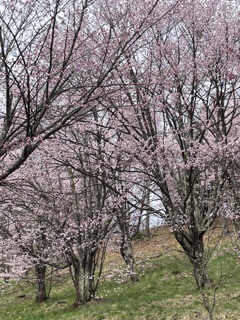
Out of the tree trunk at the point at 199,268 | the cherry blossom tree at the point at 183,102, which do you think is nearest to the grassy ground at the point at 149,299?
the tree trunk at the point at 199,268

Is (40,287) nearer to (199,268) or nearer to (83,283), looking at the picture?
(83,283)

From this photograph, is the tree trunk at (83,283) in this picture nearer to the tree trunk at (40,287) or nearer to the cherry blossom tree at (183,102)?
the tree trunk at (40,287)

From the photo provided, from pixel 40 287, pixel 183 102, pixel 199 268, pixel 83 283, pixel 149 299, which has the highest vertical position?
pixel 183 102

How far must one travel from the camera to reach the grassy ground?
948cm

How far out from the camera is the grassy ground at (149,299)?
948 centimetres

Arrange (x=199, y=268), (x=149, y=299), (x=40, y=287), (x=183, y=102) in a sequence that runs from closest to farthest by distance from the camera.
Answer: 1. (x=199, y=268)
2. (x=183, y=102)
3. (x=149, y=299)
4. (x=40, y=287)

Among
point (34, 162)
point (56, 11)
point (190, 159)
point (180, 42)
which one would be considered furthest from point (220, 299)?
point (56, 11)

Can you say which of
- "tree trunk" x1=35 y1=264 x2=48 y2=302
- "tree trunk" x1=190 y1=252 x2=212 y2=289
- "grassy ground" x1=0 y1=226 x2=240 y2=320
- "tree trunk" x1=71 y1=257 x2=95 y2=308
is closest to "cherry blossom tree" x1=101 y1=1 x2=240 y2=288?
"tree trunk" x1=190 y1=252 x2=212 y2=289

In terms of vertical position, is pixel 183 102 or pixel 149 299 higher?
pixel 183 102

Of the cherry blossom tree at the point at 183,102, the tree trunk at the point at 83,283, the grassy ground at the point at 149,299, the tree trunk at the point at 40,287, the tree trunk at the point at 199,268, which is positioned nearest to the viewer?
the tree trunk at the point at 199,268

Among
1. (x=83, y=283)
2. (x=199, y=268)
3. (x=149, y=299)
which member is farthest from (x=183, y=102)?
(x=83, y=283)

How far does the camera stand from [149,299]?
38.5 feet

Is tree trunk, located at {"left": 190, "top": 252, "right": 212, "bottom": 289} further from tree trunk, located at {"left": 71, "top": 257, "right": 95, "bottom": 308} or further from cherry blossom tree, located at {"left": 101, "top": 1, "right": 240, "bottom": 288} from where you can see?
tree trunk, located at {"left": 71, "top": 257, "right": 95, "bottom": 308}

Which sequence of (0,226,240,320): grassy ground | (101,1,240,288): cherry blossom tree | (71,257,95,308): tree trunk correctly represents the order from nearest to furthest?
(101,1,240,288): cherry blossom tree → (0,226,240,320): grassy ground → (71,257,95,308): tree trunk
